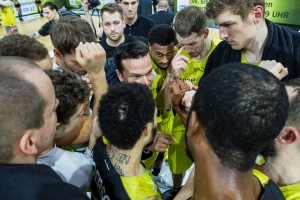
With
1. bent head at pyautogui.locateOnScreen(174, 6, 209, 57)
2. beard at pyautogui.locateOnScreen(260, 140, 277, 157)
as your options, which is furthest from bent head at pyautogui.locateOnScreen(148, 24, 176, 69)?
beard at pyautogui.locateOnScreen(260, 140, 277, 157)

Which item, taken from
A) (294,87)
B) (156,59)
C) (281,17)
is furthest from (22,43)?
(281,17)

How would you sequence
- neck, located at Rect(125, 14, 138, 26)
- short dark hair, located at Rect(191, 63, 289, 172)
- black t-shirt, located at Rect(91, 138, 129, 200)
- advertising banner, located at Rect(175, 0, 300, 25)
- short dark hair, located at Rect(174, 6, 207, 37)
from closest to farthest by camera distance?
short dark hair, located at Rect(191, 63, 289, 172), black t-shirt, located at Rect(91, 138, 129, 200), short dark hair, located at Rect(174, 6, 207, 37), neck, located at Rect(125, 14, 138, 26), advertising banner, located at Rect(175, 0, 300, 25)

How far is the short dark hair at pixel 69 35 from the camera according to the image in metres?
1.84

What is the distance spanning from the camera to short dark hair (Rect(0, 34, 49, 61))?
163 centimetres

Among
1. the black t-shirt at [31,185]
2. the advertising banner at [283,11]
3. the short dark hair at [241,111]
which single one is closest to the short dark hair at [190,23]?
the short dark hair at [241,111]

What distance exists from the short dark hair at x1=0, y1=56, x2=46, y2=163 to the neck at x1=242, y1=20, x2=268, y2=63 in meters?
1.44

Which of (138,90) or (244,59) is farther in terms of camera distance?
(244,59)

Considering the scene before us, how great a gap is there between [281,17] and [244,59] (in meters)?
5.88

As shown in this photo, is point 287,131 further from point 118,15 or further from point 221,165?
point 118,15

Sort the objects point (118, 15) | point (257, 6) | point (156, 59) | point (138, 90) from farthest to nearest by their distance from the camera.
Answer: point (118, 15), point (156, 59), point (257, 6), point (138, 90)

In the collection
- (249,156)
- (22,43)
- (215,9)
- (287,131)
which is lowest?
(287,131)

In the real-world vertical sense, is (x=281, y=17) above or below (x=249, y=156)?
below

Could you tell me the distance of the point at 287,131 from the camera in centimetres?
107

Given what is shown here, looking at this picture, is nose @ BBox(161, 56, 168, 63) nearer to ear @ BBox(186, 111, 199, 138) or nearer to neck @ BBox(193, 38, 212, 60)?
neck @ BBox(193, 38, 212, 60)
